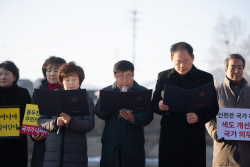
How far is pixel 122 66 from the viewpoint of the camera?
130 inches

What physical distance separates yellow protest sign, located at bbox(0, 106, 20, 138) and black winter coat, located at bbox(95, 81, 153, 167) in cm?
124

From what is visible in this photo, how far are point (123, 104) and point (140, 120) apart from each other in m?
0.41

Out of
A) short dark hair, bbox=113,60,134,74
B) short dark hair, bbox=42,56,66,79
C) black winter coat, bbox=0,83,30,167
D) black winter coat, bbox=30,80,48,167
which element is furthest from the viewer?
short dark hair, bbox=42,56,66,79

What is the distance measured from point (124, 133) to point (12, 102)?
176 cm

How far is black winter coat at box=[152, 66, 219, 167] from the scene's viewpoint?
306 cm

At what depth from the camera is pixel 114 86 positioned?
11.1 ft

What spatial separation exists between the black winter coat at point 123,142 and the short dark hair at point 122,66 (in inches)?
23.0

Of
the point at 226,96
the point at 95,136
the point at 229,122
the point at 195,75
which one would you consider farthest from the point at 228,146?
the point at 95,136

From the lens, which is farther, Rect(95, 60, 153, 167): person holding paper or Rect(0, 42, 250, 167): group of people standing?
Rect(95, 60, 153, 167): person holding paper

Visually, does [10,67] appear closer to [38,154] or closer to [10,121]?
[10,121]

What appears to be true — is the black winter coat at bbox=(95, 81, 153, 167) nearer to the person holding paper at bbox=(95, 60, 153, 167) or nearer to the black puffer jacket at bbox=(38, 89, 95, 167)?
the person holding paper at bbox=(95, 60, 153, 167)

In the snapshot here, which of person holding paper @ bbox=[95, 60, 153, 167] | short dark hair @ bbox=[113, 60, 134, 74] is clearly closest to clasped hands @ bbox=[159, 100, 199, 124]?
person holding paper @ bbox=[95, 60, 153, 167]

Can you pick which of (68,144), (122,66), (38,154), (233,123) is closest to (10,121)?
(38,154)

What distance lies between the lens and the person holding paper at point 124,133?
3152 millimetres
